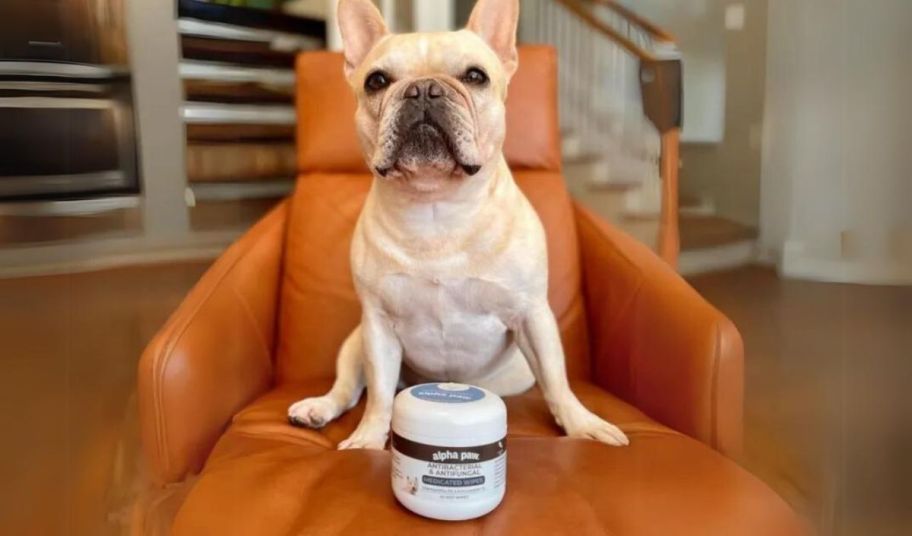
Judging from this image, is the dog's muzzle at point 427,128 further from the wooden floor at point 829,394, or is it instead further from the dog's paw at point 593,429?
the wooden floor at point 829,394

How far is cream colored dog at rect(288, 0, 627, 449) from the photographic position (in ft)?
3.13

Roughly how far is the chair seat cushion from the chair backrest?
0.33m

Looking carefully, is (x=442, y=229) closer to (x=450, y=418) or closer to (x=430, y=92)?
(x=430, y=92)

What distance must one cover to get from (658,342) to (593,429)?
17 centimetres

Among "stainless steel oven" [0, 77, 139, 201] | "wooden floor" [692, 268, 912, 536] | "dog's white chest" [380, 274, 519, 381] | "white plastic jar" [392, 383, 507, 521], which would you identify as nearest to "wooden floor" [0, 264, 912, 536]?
"wooden floor" [692, 268, 912, 536]

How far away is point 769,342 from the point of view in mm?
1362

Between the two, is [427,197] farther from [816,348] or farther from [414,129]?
[816,348]

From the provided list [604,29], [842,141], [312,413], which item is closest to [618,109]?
[604,29]

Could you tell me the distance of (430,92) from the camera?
93 centimetres

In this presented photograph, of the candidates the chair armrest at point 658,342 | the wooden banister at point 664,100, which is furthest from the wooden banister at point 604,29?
the chair armrest at point 658,342

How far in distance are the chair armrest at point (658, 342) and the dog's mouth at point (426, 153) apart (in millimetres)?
345

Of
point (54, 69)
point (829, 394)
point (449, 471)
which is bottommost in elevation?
point (829, 394)

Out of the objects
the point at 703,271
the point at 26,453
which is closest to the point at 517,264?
the point at 703,271

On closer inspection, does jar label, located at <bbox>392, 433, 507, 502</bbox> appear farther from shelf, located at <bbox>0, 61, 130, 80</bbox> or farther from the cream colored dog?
shelf, located at <bbox>0, 61, 130, 80</bbox>
